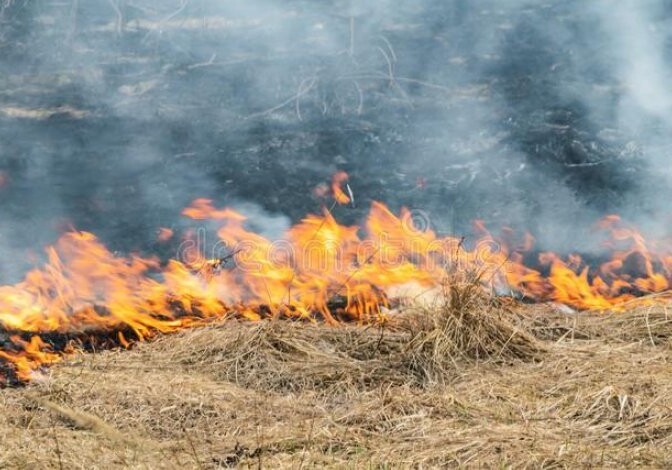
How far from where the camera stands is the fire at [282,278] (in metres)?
6.94

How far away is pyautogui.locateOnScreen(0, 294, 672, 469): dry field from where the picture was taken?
181 inches

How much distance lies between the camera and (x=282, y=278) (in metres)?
7.45

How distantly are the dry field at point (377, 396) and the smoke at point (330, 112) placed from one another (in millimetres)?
2038

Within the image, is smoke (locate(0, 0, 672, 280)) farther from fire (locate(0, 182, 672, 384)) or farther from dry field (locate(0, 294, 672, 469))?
dry field (locate(0, 294, 672, 469))

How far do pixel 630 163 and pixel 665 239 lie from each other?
99 cm

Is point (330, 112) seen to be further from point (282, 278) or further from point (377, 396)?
point (377, 396)

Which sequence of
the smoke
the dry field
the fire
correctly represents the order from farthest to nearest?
1. the smoke
2. the fire
3. the dry field

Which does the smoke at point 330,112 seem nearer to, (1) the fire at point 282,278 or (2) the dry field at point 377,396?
(1) the fire at point 282,278

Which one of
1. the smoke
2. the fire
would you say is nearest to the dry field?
the fire

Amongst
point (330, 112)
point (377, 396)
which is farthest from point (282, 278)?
point (330, 112)

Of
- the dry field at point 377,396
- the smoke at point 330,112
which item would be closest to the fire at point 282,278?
the smoke at point 330,112

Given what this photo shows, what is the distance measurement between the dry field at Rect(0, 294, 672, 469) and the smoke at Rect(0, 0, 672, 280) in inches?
80.2

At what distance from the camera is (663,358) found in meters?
5.90

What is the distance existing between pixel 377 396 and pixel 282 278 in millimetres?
2153
